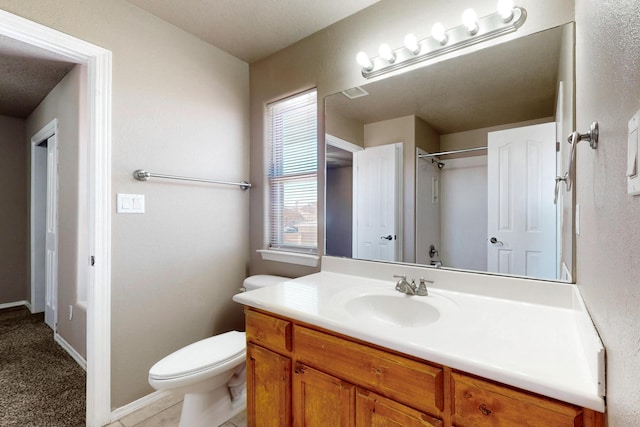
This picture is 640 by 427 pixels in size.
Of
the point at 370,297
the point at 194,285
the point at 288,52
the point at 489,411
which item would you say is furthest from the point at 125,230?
the point at 489,411

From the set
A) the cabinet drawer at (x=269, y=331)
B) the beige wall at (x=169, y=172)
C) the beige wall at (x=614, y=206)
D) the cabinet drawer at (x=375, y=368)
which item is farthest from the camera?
the beige wall at (x=169, y=172)

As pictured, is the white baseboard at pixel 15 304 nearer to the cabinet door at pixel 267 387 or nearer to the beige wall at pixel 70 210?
the beige wall at pixel 70 210

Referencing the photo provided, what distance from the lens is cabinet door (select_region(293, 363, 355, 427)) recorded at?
1.02m

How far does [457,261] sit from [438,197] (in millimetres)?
311

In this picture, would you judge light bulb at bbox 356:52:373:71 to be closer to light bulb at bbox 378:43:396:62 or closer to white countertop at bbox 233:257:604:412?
light bulb at bbox 378:43:396:62

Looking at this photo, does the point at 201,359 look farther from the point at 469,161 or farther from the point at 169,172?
the point at 469,161

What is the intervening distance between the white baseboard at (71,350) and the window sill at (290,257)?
61.9 inches

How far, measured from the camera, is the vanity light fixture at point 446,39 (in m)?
1.24

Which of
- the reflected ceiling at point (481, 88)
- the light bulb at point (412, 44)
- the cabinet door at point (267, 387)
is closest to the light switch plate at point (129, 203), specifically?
the cabinet door at point (267, 387)

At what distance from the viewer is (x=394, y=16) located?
1588 mm

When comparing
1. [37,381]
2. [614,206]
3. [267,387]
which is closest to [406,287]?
[267,387]

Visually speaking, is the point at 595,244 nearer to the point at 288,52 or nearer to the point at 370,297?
the point at 370,297

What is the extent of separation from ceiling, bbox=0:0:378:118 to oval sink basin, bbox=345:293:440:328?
158 centimetres

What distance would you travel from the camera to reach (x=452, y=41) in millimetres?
1386
